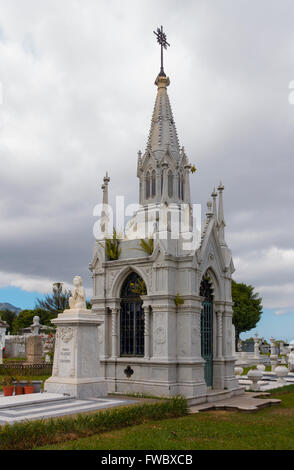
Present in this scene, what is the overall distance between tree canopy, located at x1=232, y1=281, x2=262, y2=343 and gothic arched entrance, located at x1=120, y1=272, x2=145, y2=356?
125 feet

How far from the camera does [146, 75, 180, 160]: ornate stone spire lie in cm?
1978

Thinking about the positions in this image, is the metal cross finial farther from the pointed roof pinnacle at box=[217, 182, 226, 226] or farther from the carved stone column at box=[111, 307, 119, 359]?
the carved stone column at box=[111, 307, 119, 359]

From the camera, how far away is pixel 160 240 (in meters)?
16.6

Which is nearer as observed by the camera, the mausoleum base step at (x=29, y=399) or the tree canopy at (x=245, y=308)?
the mausoleum base step at (x=29, y=399)

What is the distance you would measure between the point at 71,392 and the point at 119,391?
2743 mm

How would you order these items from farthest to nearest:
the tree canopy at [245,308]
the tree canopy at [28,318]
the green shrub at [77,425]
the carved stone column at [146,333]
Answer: the tree canopy at [28,318] → the tree canopy at [245,308] → the carved stone column at [146,333] → the green shrub at [77,425]

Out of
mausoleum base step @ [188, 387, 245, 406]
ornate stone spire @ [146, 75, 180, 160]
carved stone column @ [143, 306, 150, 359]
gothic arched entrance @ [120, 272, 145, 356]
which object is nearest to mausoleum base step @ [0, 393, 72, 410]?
carved stone column @ [143, 306, 150, 359]

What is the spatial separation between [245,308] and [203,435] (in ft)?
150

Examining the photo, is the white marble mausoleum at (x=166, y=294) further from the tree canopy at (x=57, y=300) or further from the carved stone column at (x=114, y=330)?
the tree canopy at (x=57, y=300)

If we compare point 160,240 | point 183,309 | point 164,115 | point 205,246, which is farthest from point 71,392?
point 164,115

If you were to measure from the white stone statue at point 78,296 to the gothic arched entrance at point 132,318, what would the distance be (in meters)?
1.93

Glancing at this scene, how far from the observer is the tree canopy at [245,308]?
55188 mm

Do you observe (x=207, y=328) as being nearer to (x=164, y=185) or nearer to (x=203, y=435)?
(x=164, y=185)

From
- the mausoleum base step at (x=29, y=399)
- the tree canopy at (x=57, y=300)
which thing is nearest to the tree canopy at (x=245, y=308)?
the tree canopy at (x=57, y=300)
